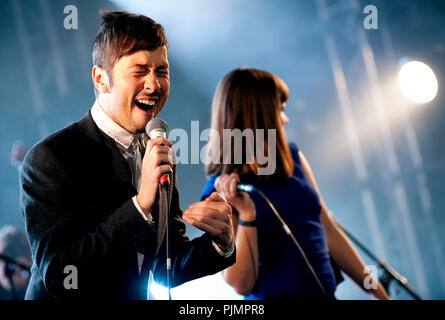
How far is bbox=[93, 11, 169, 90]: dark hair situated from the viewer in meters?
1.01

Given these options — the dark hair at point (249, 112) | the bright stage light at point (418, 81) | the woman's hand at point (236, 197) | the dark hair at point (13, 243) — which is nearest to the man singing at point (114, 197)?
the woman's hand at point (236, 197)

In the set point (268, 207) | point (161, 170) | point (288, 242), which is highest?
point (161, 170)

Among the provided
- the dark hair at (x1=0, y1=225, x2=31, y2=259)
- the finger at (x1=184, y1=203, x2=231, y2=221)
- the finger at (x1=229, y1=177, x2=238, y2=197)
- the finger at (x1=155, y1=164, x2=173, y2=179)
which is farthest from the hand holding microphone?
the dark hair at (x1=0, y1=225, x2=31, y2=259)

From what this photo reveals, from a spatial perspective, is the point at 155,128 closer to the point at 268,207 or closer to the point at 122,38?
the point at 122,38

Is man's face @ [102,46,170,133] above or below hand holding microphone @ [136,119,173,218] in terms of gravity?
above

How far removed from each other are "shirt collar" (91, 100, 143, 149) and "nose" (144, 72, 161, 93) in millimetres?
142

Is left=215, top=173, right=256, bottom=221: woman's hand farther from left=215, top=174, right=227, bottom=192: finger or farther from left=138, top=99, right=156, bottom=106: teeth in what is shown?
left=138, top=99, right=156, bottom=106: teeth

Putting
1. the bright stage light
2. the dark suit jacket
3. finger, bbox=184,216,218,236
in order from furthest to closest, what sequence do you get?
the bright stage light < finger, bbox=184,216,218,236 < the dark suit jacket

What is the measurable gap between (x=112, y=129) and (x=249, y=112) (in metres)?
0.77

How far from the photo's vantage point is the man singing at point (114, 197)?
2.76 ft

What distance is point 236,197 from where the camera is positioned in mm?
1508

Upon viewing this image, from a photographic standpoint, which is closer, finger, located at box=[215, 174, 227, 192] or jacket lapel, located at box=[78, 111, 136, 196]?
jacket lapel, located at box=[78, 111, 136, 196]

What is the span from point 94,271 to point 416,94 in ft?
→ 16.5

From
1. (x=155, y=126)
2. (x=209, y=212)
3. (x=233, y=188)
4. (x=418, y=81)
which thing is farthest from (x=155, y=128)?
(x=418, y=81)
